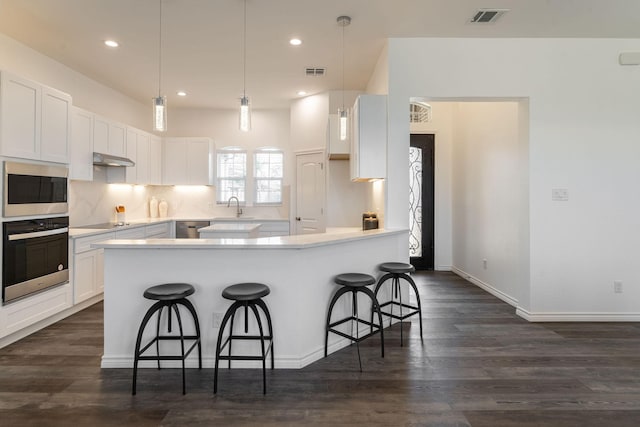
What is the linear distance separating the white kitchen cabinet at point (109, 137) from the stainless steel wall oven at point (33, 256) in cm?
150

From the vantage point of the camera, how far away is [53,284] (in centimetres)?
347

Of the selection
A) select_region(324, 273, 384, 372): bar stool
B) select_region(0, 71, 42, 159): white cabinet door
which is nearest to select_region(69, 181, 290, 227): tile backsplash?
select_region(0, 71, 42, 159): white cabinet door

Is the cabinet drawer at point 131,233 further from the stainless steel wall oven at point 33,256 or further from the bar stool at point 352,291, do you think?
the bar stool at point 352,291

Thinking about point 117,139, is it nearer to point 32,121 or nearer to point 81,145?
point 81,145

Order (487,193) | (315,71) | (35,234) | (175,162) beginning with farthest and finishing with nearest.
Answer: (175,162) < (487,193) < (315,71) < (35,234)

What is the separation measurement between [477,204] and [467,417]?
12.2ft

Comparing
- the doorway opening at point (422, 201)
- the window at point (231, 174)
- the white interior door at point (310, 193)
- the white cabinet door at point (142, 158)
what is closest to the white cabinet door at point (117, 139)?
the white cabinet door at point (142, 158)

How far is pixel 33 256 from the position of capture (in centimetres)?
318

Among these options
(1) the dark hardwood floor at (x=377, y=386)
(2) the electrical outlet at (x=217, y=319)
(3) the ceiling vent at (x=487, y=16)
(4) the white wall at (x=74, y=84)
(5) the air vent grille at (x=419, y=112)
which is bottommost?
(1) the dark hardwood floor at (x=377, y=386)

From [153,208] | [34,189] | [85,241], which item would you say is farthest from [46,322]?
[153,208]

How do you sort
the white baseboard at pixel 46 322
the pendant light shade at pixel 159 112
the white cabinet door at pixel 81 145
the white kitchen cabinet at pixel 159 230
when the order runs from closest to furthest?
the pendant light shade at pixel 159 112 → the white baseboard at pixel 46 322 → the white cabinet door at pixel 81 145 → the white kitchen cabinet at pixel 159 230

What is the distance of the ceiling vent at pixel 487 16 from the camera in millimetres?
3155

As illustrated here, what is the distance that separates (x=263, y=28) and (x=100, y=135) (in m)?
2.84

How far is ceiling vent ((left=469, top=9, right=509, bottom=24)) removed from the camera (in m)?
3.15
